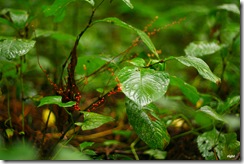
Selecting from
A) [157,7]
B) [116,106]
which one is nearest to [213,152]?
[116,106]

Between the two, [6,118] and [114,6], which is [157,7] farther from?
[6,118]

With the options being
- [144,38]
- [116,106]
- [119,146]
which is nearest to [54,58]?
[116,106]

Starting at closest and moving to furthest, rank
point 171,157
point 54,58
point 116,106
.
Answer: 1. point 171,157
2. point 116,106
3. point 54,58

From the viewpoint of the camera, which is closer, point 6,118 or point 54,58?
point 6,118

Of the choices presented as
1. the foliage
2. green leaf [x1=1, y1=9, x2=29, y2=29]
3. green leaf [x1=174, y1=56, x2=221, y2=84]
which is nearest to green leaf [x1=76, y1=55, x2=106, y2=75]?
the foliage

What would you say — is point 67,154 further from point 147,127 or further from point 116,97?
point 116,97

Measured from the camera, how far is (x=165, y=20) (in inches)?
68.7

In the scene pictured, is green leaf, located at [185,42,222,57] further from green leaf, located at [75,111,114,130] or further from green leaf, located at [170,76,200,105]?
green leaf, located at [75,111,114,130]

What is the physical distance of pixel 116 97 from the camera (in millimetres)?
1537

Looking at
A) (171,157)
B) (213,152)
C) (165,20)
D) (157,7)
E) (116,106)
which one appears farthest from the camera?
(157,7)

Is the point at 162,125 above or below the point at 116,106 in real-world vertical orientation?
above

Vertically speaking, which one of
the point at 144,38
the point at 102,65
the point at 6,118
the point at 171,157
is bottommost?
the point at 171,157

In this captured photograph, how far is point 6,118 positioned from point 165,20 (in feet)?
3.24

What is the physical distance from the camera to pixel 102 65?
1.02 m
